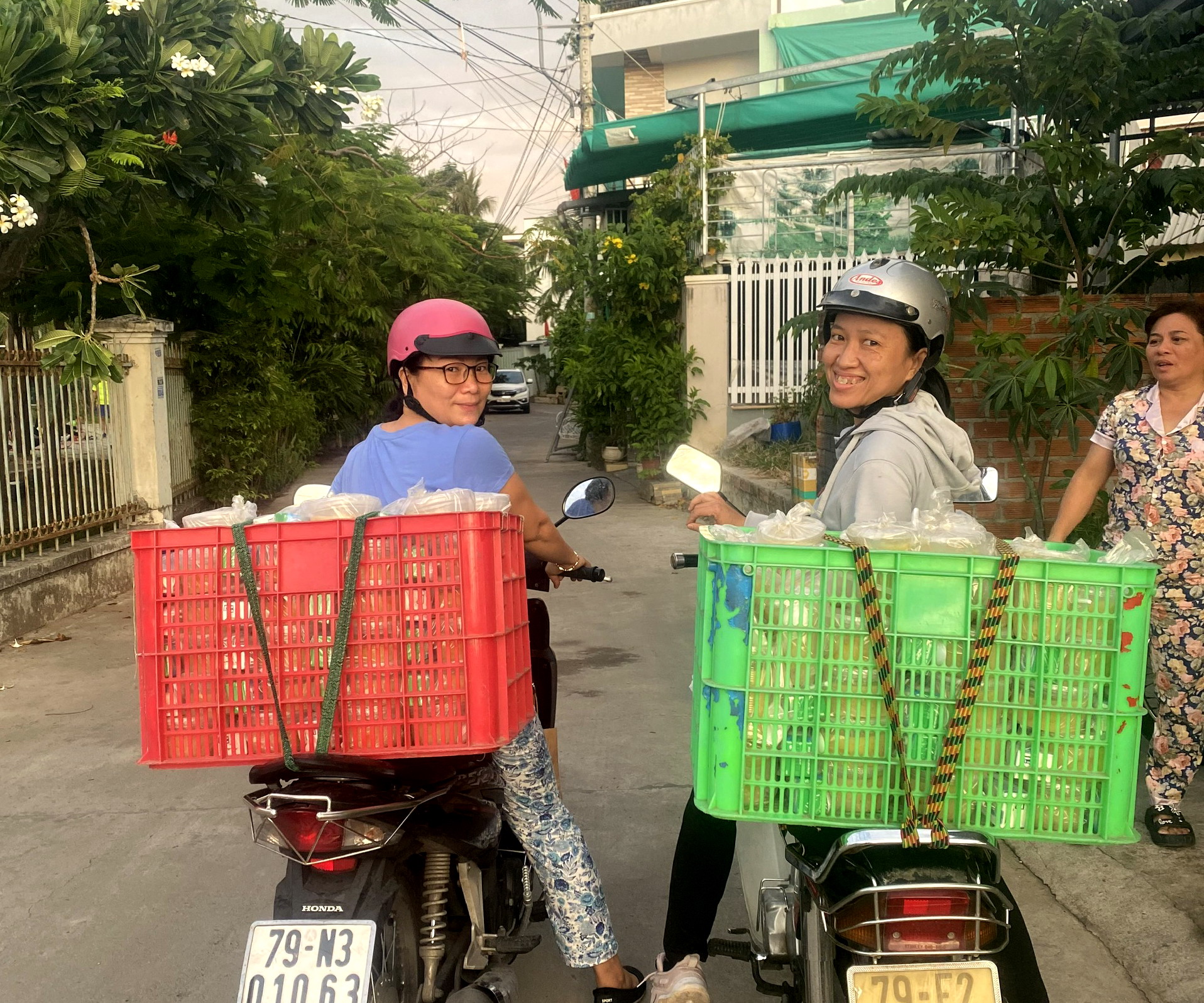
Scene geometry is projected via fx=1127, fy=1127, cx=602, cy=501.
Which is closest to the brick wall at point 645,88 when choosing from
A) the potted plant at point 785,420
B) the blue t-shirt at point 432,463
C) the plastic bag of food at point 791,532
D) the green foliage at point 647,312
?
the green foliage at point 647,312

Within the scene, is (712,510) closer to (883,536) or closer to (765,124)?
(883,536)

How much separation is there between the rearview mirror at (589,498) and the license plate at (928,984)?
1443 mm

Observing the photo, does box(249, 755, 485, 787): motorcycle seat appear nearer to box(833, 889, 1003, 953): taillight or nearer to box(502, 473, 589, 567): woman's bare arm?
box(502, 473, 589, 567): woman's bare arm

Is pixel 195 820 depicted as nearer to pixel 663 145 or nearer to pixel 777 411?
pixel 777 411

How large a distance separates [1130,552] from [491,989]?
1.71m

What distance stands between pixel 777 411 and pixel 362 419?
10.7 metres

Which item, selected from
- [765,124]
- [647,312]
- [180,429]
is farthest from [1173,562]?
[765,124]

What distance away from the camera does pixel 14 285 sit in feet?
29.3

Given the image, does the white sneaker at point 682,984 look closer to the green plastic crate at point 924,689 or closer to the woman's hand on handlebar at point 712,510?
the green plastic crate at point 924,689

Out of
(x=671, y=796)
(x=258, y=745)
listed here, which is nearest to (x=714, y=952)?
(x=258, y=745)

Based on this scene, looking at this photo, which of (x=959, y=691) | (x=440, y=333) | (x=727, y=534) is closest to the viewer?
(x=959, y=691)

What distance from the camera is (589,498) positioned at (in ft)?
10.2

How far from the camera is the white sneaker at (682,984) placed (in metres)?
2.58

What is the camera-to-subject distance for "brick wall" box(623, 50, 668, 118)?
80.2 ft
